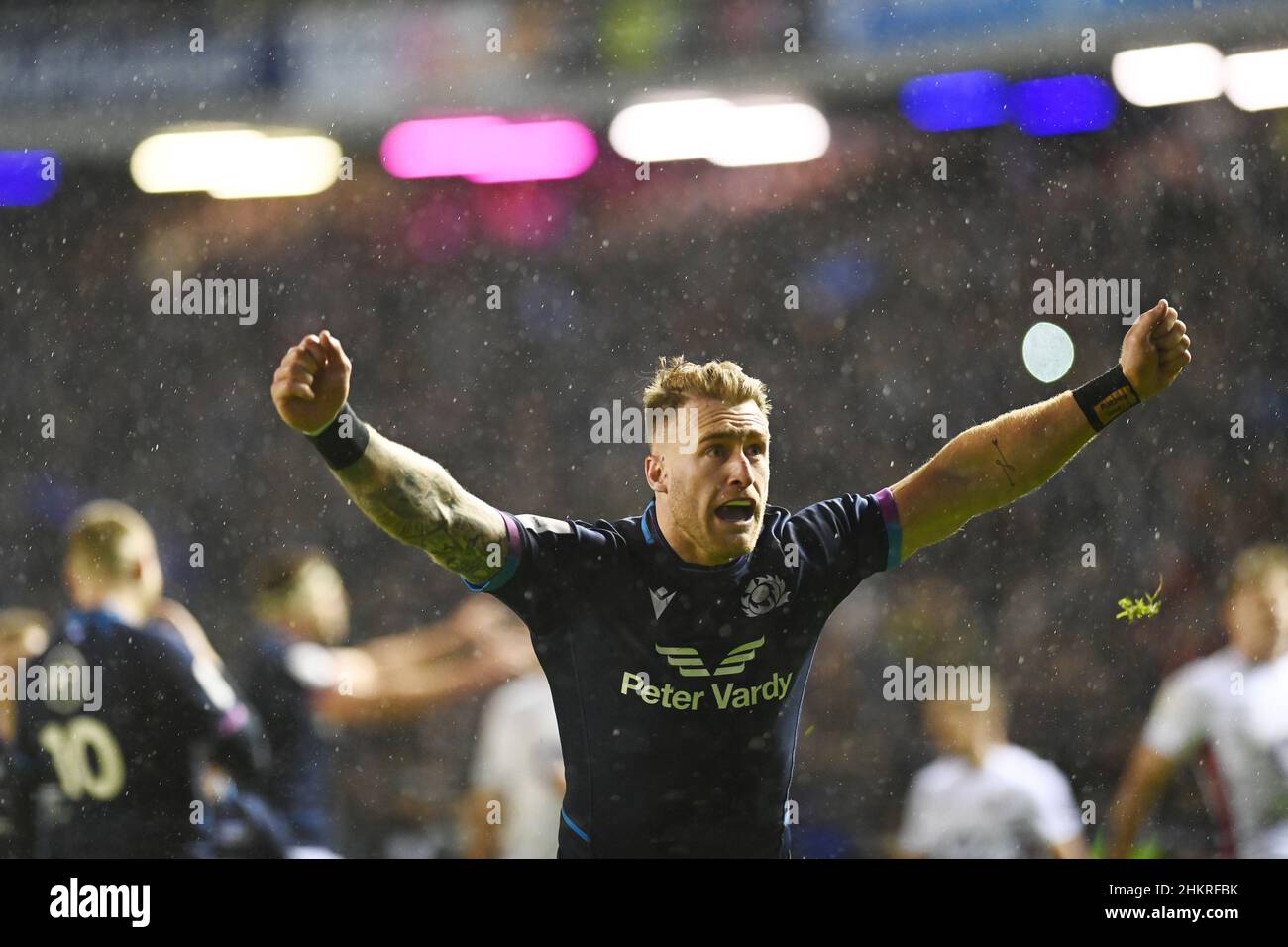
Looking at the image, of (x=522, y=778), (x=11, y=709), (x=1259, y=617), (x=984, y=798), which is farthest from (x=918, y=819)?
(x=11, y=709)

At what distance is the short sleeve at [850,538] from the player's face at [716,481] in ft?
0.49

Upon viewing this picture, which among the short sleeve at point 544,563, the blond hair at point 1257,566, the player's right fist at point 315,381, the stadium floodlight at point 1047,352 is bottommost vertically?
the short sleeve at point 544,563

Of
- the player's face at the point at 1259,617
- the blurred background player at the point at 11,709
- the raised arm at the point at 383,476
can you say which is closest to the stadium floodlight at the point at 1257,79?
the player's face at the point at 1259,617

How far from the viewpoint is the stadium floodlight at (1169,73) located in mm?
4914

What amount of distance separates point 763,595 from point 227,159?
3481 mm

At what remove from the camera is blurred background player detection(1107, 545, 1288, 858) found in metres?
3.92

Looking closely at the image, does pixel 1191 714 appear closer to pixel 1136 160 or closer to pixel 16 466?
pixel 1136 160

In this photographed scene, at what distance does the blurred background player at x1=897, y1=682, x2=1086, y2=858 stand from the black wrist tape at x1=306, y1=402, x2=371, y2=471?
94.0 inches

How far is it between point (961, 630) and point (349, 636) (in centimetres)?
248

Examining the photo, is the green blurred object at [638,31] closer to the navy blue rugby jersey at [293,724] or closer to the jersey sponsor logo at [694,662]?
the navy blue rugby jersey at [293,724]

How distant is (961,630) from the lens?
16.2ft

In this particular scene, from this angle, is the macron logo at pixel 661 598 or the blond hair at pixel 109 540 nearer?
the macron logo at pixel 661 598

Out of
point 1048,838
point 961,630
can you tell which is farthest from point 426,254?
point 1048,838

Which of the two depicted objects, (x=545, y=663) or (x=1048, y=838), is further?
(x=1048, y=838)
